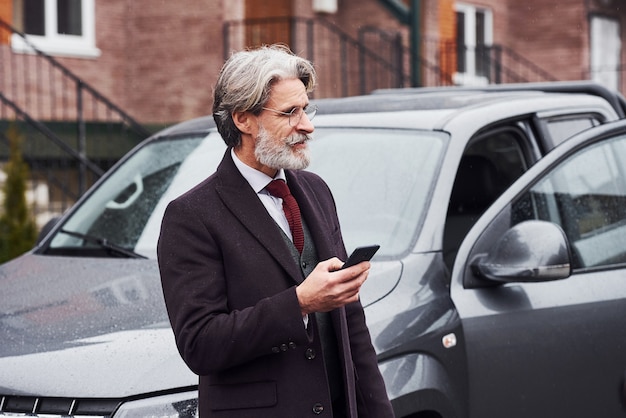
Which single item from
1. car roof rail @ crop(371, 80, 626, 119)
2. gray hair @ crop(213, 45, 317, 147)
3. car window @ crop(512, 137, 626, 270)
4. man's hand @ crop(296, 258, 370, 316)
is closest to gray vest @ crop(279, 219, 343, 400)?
man's hand @ crop(296, 258, 370, 316)

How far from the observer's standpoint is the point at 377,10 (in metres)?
19.4

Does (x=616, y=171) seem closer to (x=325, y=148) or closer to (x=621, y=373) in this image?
(x=621, y=373)

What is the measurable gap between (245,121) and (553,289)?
1.84 m

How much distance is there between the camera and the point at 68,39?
15906 mm

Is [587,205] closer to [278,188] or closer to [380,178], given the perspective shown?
[380,178]

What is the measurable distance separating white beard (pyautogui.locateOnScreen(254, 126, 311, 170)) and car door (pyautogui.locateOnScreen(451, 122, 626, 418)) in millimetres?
→ 1296

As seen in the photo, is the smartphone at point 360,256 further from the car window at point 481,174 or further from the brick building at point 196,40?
the brick building at point 196,40

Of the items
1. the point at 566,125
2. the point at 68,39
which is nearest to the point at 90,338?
the point at 566,125

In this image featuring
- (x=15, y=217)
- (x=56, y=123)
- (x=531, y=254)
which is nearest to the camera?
(x=531, y=254)

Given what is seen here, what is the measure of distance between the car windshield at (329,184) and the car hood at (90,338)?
445 mm

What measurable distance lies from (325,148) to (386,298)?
103 centimetres

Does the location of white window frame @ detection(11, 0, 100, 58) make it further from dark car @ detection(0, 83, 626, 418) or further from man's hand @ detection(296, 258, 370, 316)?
man's hand @ detection(296, 258, 370, 316)

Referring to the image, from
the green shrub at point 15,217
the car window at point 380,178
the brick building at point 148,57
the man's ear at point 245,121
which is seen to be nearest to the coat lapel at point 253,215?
the man's ear at point 245,121

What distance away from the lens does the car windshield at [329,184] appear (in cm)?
416
